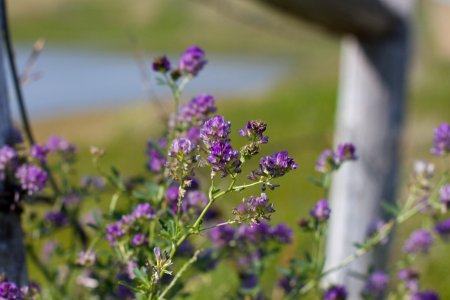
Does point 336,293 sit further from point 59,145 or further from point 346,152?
point 59,145

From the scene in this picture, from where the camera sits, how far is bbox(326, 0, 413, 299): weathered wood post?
307 centimetres

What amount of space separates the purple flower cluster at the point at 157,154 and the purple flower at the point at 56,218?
32 cm

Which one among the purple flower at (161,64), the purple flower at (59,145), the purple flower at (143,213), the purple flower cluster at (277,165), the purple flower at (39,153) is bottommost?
the purple flower at (59,145)

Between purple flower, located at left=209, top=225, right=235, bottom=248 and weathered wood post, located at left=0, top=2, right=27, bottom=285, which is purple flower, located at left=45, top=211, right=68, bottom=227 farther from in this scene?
purple flower, located at left=209, top=225, right=235, bottom=248

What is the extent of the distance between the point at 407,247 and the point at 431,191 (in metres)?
0.21

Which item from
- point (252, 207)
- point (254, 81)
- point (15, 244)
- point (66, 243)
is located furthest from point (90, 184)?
point (254, 81)

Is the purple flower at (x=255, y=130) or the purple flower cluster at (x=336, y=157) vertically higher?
the purple flower at (x=255, y=130)

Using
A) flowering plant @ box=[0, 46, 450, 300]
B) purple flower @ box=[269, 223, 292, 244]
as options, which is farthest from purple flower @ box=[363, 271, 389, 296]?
purple flower @ box=[269, 223, 292, 244]

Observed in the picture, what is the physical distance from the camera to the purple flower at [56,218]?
1717 mm

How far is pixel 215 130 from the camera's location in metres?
0.94

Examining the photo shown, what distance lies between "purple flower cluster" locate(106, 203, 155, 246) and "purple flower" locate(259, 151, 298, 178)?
41cm

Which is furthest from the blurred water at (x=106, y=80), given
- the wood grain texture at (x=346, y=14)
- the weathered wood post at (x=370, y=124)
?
the wood grain texture at (x=346, y=14)

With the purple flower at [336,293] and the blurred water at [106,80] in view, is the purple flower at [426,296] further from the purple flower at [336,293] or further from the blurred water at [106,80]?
the blurred water at [106,80]

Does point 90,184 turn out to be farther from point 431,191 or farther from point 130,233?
point 431,191
